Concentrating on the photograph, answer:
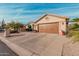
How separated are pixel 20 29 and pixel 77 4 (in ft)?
5.67

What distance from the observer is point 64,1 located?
544 cm

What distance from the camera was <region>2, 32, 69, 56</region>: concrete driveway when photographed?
545 centimetres

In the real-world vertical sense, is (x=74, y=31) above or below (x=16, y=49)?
above

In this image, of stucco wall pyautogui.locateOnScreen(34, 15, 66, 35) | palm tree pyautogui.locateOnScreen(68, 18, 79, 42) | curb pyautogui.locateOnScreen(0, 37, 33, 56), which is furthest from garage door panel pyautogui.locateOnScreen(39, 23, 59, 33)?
curb pyautogui.locateOnScreen(0, 37, 33, 56)

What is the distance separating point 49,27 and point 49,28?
0.04m

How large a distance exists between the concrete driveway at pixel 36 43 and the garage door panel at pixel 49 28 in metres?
0.14

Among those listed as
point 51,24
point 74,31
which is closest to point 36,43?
point 51,24

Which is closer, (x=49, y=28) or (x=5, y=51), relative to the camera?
(x=5, y=51)

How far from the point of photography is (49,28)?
591cm

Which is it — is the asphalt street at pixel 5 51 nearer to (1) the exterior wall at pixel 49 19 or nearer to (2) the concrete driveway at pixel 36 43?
(2) the concrete driveway at pixel 36 43

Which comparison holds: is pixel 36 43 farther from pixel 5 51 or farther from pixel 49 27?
pixel 5 51

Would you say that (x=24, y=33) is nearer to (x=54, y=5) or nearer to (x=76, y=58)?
(x=54, y=5)

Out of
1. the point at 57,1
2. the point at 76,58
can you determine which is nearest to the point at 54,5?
the point at 57,1

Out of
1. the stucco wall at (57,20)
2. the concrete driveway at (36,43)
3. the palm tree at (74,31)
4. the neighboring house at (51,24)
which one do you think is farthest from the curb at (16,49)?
the palm tree at (74,31)
